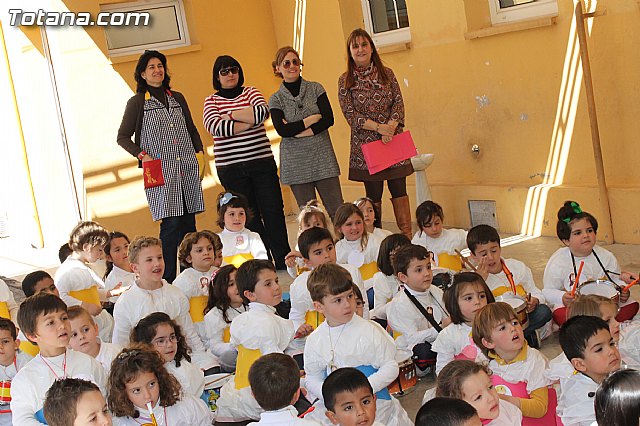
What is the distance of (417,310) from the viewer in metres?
4.79

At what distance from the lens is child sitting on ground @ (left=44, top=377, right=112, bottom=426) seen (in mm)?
3299

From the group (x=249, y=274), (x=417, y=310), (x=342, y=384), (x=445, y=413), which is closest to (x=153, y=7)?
(x=249, y=274)

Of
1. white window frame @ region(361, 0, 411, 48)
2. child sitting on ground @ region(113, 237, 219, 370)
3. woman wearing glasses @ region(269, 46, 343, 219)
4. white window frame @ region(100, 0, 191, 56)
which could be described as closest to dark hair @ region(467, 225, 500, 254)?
child sitting on ground @ region(113, 237, 219, 370)

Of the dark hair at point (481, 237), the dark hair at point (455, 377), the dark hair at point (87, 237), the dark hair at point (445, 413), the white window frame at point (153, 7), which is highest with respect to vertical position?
the white window frame at point (153, 7)

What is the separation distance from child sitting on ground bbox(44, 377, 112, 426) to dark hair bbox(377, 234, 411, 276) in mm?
2190

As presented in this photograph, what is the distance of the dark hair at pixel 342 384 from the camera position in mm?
3371

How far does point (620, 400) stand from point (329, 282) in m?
1.74

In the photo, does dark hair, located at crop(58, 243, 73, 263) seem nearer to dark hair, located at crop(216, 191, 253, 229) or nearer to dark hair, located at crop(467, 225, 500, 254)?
dark hair, located at crop(216, 191, 253, 229)

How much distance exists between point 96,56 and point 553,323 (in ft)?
19.3

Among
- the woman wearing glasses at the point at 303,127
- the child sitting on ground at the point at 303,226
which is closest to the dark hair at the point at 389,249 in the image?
the child sitting on ground at the point at 303,226

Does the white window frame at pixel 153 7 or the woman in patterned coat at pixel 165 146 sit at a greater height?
the white window frame at pixel 153 7

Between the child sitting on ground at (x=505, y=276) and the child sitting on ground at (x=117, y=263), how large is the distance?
211cm

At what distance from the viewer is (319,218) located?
19.8 ft

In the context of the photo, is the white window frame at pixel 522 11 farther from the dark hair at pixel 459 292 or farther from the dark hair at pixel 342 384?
the dark hair at pixel 342 384
